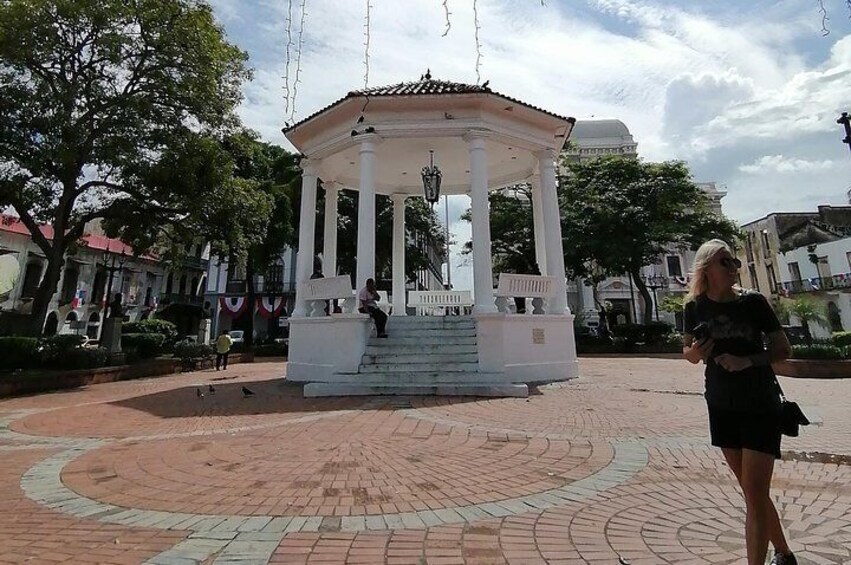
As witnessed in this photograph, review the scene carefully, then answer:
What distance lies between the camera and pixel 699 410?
6.65m

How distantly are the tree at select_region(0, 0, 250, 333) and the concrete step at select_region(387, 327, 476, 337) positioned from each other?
8079mm

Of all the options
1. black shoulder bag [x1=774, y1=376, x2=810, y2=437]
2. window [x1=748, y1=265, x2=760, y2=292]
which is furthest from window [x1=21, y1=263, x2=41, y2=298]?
window [x1=748, y1=265, x2=760, y2=292]

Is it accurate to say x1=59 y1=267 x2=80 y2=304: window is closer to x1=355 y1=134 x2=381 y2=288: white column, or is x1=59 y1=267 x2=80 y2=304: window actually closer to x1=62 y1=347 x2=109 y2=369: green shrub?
x1=62 y1=347 x2=109 y2=369: green shrub

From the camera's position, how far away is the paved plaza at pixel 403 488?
2.63 meters

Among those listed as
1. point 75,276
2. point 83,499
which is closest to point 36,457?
point 83,499

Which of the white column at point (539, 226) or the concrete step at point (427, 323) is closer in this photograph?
the concrete step at point (427, 323)

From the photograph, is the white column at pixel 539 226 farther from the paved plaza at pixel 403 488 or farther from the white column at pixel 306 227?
the paved plaza at pixel 403 488

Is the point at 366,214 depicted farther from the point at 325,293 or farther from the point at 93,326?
the point at 93,326

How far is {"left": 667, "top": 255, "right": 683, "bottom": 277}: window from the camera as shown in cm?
4194

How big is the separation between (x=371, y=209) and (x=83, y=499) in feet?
26.2

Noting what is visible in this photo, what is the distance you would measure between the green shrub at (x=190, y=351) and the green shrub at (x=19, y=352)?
538 cm

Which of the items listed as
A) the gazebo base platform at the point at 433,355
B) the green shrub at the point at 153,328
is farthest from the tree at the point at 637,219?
the green shrub at the point at 153,328

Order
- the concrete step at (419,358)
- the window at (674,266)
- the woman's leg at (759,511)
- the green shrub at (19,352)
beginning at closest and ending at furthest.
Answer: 1. the woman's leg at (759,511)
2. the concrete step at (419,358)
3. the green shrub at (19,352)
4. the window at (674,266)

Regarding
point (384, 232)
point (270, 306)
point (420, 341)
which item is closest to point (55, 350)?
point (420, 341)
